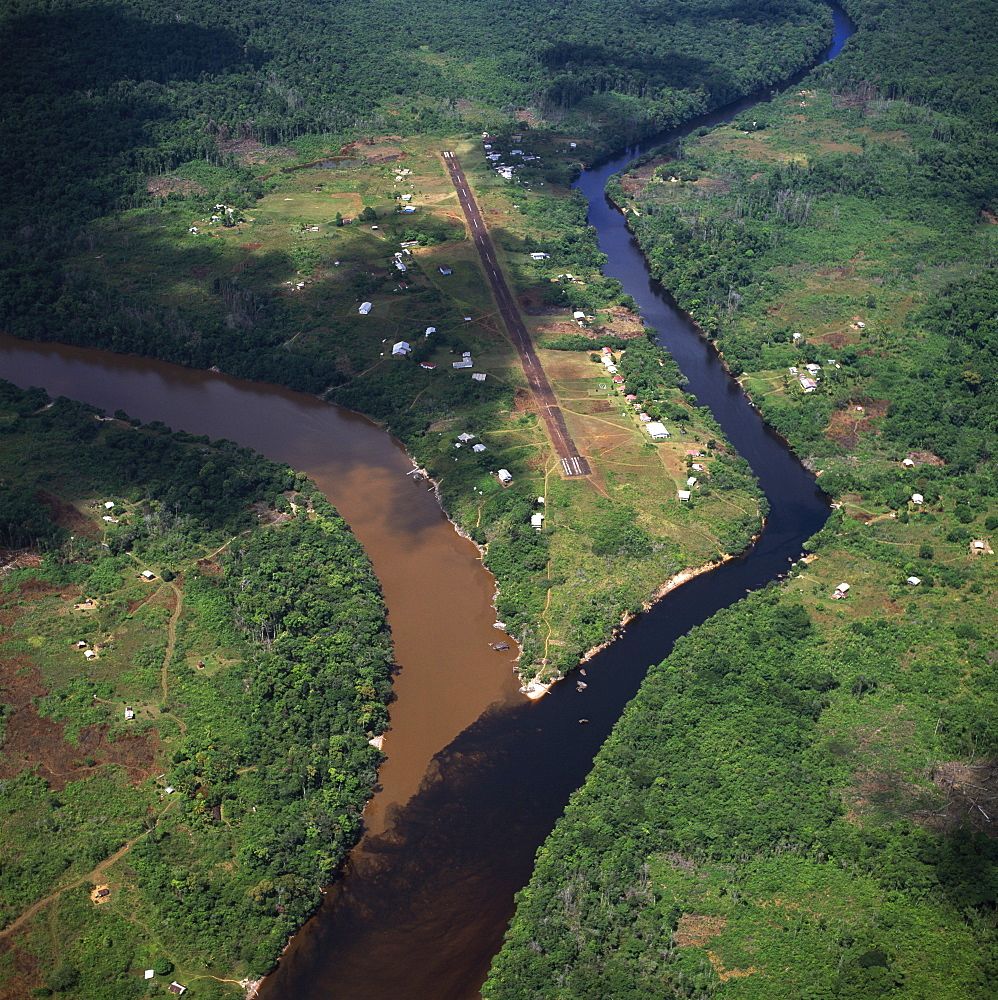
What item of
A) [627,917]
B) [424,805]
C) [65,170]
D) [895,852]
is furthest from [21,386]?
[895,852]

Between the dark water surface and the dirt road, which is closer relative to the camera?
the dark water surface

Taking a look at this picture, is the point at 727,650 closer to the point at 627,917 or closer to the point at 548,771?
the point at 548,771

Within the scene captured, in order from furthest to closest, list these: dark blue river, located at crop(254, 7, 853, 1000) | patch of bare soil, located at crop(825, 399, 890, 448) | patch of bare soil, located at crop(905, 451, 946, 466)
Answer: patch of bare soil, located at crop(825, 399, 890, 448), patch of bare soil, located at crop(905, 451, 946, 466), dark blue river, located at crop(254, 7, 853, 1000)

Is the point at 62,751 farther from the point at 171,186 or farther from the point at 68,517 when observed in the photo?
the point at 171,186

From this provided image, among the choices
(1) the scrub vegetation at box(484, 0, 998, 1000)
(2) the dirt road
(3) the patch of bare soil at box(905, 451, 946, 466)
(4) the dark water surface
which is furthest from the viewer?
(2) the dirt road

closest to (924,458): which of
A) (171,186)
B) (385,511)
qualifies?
(385,511)

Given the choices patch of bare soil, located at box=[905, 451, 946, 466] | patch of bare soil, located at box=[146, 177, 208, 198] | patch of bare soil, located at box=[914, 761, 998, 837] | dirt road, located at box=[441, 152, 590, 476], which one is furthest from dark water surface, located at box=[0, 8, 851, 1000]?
patch of bare soil, located at box=[146, 177, 208, 198]

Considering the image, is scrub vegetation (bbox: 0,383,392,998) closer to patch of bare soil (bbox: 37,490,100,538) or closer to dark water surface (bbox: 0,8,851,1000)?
patch of bare soil (bbox: 37,490,100,538)
